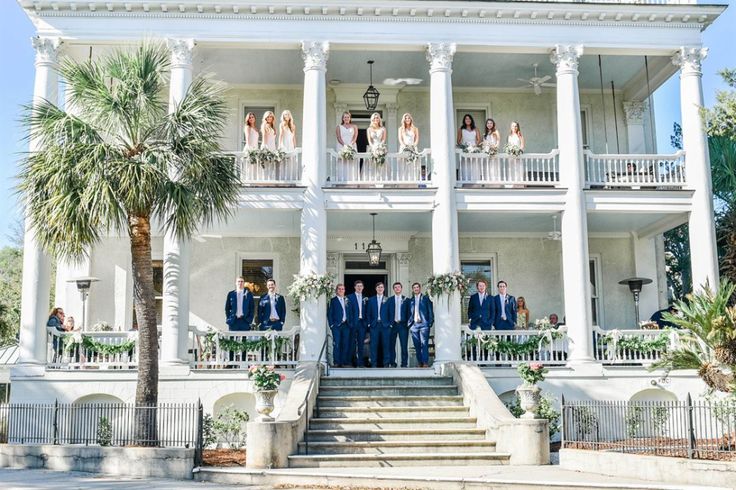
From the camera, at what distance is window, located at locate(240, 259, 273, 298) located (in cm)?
2102

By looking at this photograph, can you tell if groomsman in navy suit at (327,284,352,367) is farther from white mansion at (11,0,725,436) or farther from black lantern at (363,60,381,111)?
black lantern at (363,60,381,111)

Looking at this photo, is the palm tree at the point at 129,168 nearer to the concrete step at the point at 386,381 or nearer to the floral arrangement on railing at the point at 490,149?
the concrete step at the point at 386,381

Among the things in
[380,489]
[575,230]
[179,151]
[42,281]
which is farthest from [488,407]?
[42,281]

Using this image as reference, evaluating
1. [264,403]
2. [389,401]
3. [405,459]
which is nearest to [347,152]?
[389,401]

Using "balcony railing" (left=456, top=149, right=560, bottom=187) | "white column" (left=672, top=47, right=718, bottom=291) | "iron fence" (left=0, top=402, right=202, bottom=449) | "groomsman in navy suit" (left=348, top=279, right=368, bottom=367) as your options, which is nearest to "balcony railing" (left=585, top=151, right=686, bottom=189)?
"white column" (left=672, top=47, right=718, bottom=291)

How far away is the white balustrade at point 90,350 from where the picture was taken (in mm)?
17125

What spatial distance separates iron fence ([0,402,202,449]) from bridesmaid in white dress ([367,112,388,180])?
6723 millimetres

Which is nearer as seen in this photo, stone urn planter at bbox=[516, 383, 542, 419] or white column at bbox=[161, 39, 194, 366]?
stone urn planter at bbox=[516, 383, 542, 419]

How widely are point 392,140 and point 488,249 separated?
381cm

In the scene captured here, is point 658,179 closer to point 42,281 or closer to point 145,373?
point 145,373

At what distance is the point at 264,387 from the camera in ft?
43.4

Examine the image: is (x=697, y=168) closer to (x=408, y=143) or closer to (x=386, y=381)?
(x=408, y=143)

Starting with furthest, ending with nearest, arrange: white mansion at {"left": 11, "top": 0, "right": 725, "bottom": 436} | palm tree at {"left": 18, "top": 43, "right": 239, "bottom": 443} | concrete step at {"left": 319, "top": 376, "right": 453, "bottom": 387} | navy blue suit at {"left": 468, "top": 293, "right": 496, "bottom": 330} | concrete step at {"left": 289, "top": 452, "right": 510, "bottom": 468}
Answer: navy blue suit at {"left": 468, "top": 293, "right": 496, "bottom": 330} < white mansion at {"left": 11, "top": 0, "right": 725, "bottom": 436} < concrete step at {"left": 319, "top": 376, "right": 453, "bottom": 387} < palm tree at {"left": 18, "top": 43, "right": 239, "bottom": 443} < concrete step at {"left": 289, "top": 452, "right": 510, "bottom": 468}

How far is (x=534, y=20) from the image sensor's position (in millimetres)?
18500
